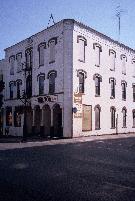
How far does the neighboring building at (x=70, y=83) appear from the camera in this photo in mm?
25906

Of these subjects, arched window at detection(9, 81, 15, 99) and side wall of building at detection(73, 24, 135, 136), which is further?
arched window at detection(9, 81, 15, 99)

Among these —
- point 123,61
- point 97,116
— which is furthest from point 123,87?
point 97,116

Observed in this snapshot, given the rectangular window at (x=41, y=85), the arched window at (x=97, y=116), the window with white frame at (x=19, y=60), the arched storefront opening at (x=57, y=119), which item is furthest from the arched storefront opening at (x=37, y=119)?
the arched window at (x=97, y=116)

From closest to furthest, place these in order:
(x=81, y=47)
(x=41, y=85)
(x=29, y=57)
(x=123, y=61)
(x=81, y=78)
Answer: (x=81, y=78), (x=81, y=47), (x=41, y=85), (x=29, y=57), (x=123, y=61)

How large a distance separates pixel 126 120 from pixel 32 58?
1481 centimetres

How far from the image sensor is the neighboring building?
25906 mm

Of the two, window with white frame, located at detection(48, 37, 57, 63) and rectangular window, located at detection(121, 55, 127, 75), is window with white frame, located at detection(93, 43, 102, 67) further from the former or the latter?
rectangular window, located at detection(121, 55, 127, 75)

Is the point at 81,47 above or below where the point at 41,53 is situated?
above

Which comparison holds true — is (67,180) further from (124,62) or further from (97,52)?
(124,62)

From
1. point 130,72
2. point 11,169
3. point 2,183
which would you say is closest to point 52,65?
point 130,72

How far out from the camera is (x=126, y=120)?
34.3m

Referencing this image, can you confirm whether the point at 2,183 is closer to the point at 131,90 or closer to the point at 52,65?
the point at 52,65

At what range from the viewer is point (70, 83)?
25.6m

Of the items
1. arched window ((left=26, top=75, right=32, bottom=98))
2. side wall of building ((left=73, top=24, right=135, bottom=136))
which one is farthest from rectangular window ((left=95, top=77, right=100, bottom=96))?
arched window ((left=26, top=75, right=32, bottom=98))
